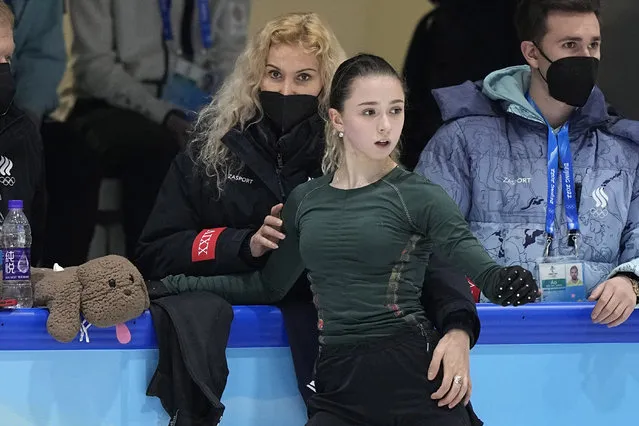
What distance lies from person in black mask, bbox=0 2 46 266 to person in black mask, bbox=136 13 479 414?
67cm

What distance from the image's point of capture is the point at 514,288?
7.13 ft

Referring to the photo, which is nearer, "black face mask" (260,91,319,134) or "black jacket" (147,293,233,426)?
"black jacket" (147,293,233,426)

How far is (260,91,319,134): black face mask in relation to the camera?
3.03 metres

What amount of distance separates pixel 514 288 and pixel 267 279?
0.81m

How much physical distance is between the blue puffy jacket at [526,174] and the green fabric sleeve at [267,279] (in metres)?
0.75

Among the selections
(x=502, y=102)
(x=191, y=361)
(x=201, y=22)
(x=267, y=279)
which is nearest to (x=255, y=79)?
(x=267, y=279)

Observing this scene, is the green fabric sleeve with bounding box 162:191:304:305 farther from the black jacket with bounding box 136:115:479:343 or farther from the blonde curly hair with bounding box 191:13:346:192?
the blonde curly hair with bounding box 191:13:346:192

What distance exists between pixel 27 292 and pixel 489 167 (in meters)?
1.46

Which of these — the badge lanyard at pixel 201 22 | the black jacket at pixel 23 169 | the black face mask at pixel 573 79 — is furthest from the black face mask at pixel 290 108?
the badge lanyard at pixel 201 22

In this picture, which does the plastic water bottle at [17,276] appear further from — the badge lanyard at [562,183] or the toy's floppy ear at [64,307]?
the badge lanyard at [562,183]

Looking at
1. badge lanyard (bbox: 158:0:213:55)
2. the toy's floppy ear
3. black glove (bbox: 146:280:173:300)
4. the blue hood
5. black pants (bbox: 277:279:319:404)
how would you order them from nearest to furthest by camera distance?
the toy's floppy ear → black pants (bbox: 277:279:319:404) → black glove (bbox: 146:280:173:300) → the blue hood → badge lanyard (bbox: 158:0:213:55)

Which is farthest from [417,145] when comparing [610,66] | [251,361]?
[251,361]

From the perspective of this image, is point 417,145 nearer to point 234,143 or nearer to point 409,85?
point 409,85

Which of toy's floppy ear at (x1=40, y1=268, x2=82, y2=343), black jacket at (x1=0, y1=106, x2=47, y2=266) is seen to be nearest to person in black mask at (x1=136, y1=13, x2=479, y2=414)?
toy's floppy ear at (x1=40, y1=268, x2=82, y2=343)
